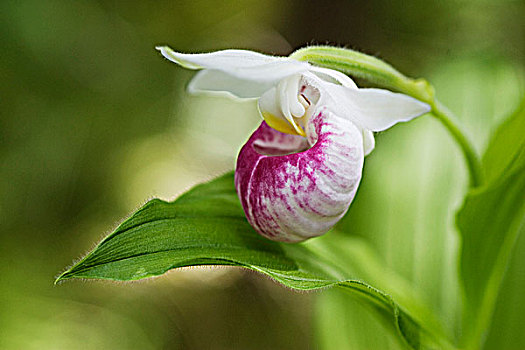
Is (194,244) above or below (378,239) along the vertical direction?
above

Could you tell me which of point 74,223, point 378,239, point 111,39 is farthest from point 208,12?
point 378,239

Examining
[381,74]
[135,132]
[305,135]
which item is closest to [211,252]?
[305,135]

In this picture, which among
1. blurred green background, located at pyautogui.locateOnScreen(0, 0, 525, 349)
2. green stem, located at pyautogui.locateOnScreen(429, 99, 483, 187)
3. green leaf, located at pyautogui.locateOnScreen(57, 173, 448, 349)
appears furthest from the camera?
blurred green background, located at pyautogui.locateOnScreen(0, 0, 525, 349)

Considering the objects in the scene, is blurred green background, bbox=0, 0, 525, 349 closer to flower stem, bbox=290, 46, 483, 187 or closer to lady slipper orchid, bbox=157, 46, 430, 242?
flower stem, bbox=290, 46, 483, 187

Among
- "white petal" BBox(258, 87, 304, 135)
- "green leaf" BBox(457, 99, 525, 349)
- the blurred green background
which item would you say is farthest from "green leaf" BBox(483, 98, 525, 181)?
the blurred green background

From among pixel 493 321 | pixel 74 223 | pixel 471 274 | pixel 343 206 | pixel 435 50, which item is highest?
pixel 435 50

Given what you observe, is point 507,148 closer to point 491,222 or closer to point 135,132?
point 491,222

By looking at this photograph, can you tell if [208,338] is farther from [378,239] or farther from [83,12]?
[83,12]

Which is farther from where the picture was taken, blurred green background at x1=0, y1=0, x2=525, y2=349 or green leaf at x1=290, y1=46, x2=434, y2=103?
blurred green background at x1=0, y1=0, x2=525, y2=349

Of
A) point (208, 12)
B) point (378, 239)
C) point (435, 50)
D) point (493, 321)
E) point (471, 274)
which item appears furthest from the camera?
point (208, 12)
